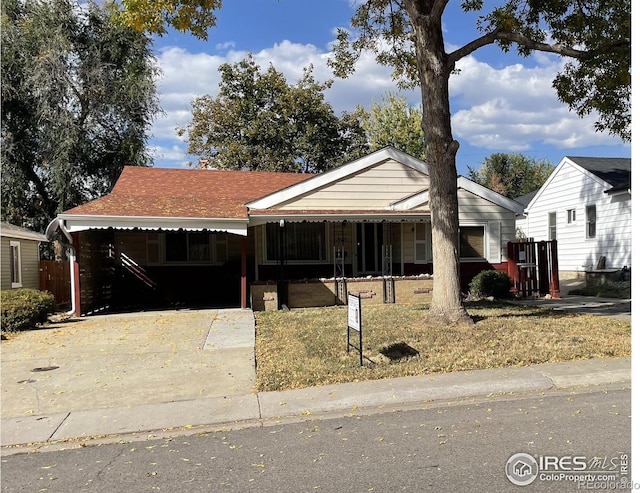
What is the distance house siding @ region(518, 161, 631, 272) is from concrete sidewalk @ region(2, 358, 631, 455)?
1203 centimetres

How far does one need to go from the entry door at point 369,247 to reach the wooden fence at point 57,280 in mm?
9830

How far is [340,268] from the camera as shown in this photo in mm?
15820

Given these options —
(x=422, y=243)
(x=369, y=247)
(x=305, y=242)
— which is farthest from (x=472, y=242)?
(x=305, y=242)

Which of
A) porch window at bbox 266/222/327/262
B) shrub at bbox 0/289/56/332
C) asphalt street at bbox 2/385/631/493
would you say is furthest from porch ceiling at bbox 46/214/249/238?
asphalt street at bbox 2/385/631/493

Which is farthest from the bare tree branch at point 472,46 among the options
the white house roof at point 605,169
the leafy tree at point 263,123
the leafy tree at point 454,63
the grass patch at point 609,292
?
the leafy tree at point 263,123

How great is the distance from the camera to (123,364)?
7.65 m

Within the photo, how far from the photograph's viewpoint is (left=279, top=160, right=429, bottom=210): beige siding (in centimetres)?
1466

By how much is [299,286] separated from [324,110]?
66.4 ft

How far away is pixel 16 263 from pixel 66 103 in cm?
820

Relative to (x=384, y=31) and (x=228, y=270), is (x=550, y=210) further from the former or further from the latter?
(x=228, y=270)

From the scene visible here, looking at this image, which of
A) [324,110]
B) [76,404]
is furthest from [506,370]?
[324,110]

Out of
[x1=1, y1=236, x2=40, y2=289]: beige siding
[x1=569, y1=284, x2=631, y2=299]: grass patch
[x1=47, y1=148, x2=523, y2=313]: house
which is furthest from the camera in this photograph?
[x1=1, y1=236, x2=40, y2=289]: beige siding

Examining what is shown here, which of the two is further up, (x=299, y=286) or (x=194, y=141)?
(x=194, y=141)

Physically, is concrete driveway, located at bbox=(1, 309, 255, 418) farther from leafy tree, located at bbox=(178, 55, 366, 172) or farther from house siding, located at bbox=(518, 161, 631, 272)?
leafy tree, located at bbox=(178, 55, 366, 172)
